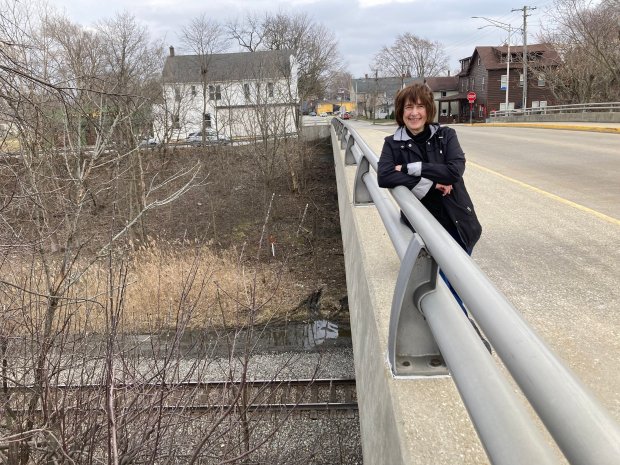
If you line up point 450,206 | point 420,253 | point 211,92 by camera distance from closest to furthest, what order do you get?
point 420,253, point 450,206, point 211,92

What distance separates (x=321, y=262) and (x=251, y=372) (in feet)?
26.7

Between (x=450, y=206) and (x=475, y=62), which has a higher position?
(x=475, y=62)

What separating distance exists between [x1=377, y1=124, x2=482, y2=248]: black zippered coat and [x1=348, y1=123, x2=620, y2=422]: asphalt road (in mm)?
921

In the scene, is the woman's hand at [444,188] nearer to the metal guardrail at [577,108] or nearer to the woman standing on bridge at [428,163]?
the woman standing on bridge at [428,163]

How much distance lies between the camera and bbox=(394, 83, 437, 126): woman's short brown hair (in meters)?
2.73

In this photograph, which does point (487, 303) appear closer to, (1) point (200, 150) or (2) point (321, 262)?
(2) point (321, 262)

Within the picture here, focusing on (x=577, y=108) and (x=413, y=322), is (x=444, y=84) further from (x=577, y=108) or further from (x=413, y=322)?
(x=413, y=322)

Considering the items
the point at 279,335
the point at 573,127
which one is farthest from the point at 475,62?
the point at 279,335

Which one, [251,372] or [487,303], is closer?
[487,303]

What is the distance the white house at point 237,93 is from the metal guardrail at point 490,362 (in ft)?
64.7

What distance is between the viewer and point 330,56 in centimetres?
5019

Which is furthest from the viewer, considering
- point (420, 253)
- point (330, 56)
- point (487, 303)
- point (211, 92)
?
point (330, 56)

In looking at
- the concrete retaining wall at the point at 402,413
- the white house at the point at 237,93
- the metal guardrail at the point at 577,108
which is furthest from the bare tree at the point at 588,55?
the concrete retaining wall at the point at 402,413

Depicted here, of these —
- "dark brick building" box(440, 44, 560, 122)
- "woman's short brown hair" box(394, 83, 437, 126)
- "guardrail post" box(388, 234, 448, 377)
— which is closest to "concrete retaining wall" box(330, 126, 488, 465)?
"guardrail post" box(388, 234, 448, 377)
